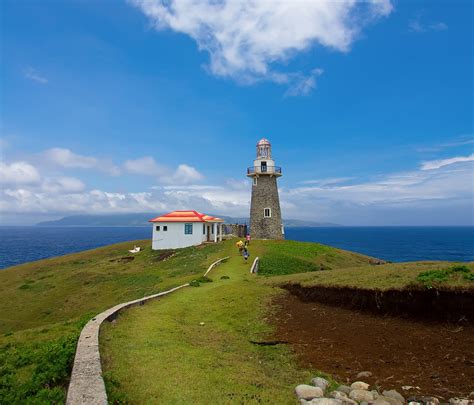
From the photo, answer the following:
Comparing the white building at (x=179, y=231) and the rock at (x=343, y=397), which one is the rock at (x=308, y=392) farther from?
the white building at (x=179, y=231)

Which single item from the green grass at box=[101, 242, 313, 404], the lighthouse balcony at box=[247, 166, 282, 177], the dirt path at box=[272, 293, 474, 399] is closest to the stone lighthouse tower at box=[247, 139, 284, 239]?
the lighthouse balcony at box=[247, 166, 282, 177]

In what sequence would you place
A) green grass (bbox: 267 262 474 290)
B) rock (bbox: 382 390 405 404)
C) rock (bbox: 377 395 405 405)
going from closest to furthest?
1. rock (bbox: 377 395 405 405)
2. rock (bbox: 382 390 405 404)
3. green grass (bbox: 267 262 474 290)

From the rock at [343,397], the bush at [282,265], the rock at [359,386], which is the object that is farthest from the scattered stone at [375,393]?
the bush at [282,265]

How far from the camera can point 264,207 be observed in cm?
5166

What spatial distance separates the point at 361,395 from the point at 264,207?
43797 mm

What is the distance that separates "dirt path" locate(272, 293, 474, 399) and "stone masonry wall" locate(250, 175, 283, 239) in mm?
35657

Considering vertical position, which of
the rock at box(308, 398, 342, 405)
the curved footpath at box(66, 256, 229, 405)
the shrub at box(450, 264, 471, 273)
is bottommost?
the rock at box(308, 398, 342, 405)

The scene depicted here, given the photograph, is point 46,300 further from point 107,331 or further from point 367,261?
point 367,261

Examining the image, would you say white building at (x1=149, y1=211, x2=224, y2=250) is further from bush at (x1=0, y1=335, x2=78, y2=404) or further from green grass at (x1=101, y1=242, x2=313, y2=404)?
bush at (x1=0, y1=335, x2=78, y2=404)

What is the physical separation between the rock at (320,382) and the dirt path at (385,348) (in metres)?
0.94

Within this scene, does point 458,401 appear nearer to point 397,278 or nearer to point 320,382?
point 320,382

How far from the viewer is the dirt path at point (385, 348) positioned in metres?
9.33

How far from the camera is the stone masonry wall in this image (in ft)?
169

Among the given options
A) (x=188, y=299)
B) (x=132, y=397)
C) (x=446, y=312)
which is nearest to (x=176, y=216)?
(x=188, y=299)
